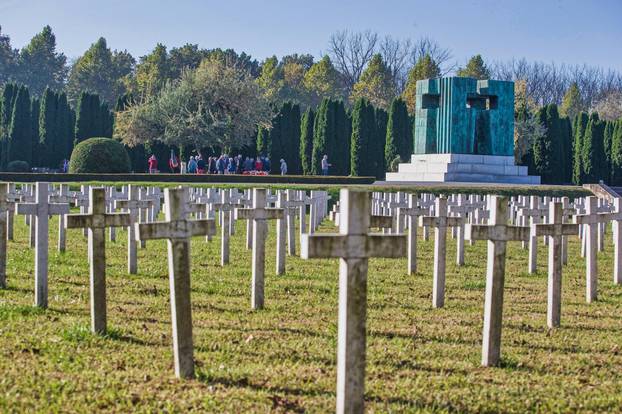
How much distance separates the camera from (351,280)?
462 centimetres

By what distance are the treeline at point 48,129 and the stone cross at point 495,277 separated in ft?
166

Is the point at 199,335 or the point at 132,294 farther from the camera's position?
the point at 132,294

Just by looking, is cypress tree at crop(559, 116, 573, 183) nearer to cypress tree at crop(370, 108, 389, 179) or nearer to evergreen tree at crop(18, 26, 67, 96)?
cypress tree at crop(370, 108, 389, 179)

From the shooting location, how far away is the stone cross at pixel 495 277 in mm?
6410

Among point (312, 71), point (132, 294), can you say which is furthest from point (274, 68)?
point (132, 294)

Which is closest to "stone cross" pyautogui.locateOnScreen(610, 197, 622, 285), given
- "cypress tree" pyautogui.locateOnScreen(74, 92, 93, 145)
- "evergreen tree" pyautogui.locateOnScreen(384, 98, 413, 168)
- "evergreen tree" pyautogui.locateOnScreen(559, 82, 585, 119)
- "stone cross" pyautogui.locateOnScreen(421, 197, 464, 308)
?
"stone cross" pyautogui.locateOnScreen(421, 197, 464, 308)

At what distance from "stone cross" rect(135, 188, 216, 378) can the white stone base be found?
32875 mm

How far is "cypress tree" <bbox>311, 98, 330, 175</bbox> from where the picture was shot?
50188 mm

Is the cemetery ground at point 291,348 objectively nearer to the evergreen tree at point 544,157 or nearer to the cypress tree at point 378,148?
the evergreen tree at point 544,157

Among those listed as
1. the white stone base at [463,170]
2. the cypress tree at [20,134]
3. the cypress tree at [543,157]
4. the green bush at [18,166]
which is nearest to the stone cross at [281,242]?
the white stone base at [463,170]

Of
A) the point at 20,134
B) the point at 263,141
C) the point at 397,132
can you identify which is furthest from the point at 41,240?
the point at 20,134

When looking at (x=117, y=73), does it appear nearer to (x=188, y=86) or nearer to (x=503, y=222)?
(x=188, y=86)

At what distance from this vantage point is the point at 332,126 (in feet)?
165

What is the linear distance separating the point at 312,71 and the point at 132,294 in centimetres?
7046
